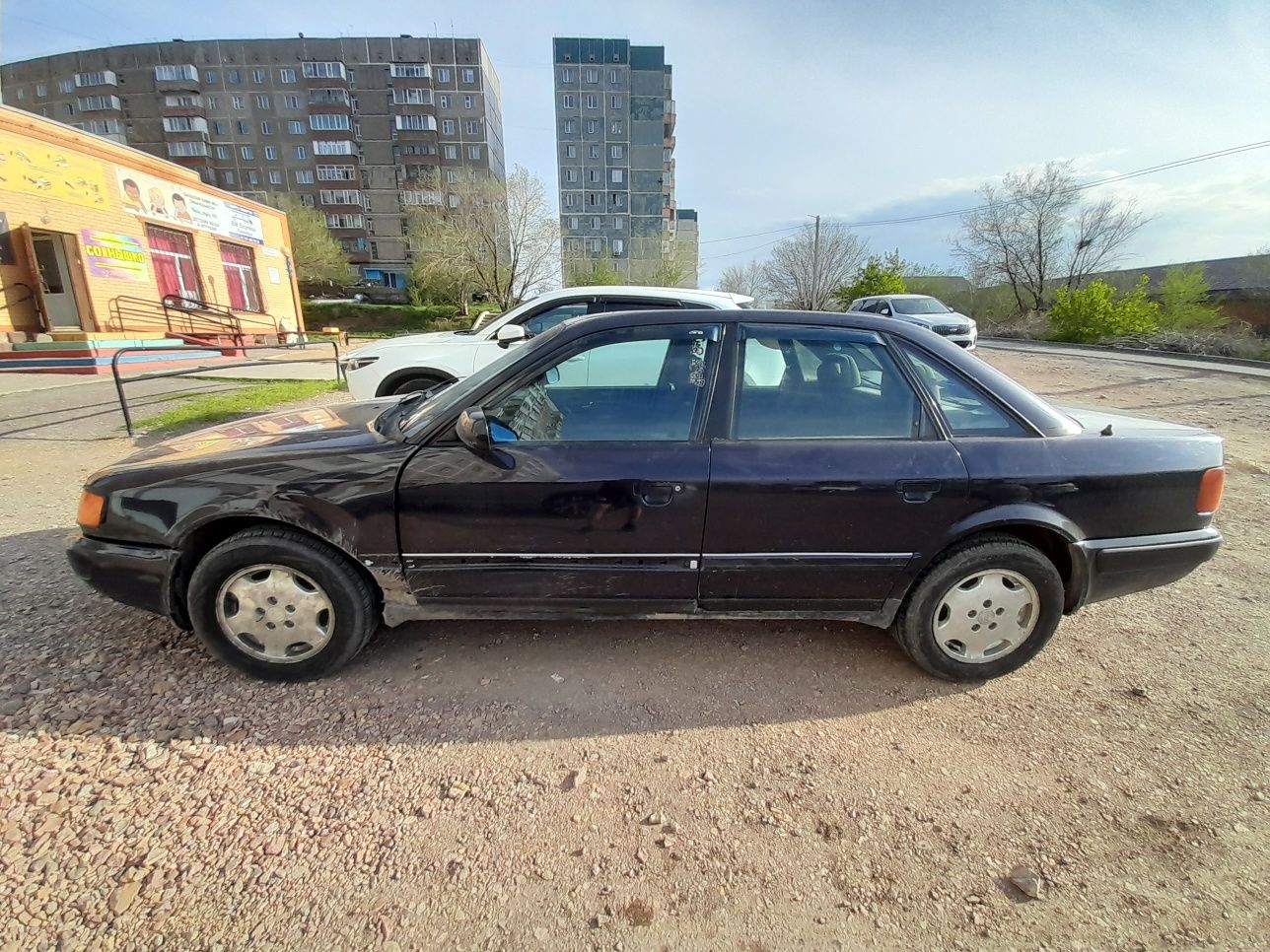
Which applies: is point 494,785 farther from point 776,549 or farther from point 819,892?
point 776,549

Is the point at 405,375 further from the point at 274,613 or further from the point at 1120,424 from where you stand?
the point at 1120,424

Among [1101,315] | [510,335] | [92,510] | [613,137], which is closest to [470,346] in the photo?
[510,335]

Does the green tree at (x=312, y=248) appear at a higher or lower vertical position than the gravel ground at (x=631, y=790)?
higher

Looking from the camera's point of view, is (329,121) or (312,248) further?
(329,121)

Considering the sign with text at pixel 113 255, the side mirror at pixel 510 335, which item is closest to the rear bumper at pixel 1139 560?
the side mirror at pixel 510 335

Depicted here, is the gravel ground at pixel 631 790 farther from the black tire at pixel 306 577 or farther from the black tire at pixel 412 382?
the black tire at pixel 412 382

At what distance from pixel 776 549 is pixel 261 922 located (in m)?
2.11

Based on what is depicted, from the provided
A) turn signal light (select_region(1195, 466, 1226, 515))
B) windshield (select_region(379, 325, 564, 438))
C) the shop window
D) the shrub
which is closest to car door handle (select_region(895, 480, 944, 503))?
turn signal light (select_region(1195, 466, 1226, 515))

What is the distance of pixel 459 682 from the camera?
258 cm

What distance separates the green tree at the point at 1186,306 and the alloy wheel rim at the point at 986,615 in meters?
28.9

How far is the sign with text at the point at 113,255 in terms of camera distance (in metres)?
14.0

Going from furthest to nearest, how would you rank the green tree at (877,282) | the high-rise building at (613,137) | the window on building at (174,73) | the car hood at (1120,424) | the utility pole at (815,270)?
the high-rise building at (613,137) → the window on building at (174,73) → the utility pole at (815,270) → the green tree at (877,282) → the car hood at (1120,424)

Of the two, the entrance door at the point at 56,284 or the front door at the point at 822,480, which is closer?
the front door at the point at 822,480

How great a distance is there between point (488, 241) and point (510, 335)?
32878 mm
